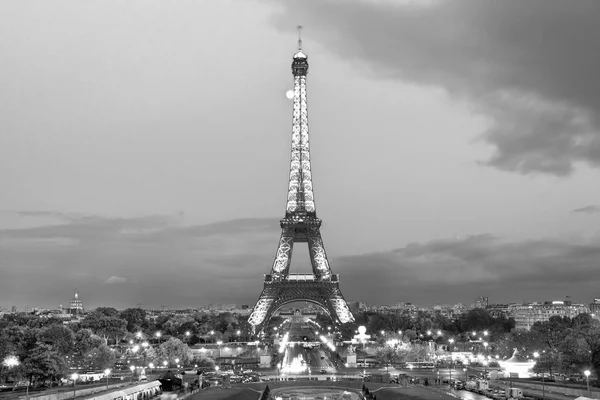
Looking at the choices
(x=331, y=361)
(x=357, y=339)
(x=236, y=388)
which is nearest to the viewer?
(x=236, y=388)

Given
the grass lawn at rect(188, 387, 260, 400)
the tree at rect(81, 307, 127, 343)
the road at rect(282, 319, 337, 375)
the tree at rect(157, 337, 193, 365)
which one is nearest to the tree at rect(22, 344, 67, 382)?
the grass lawn at rect(188, 387, 260, 400)

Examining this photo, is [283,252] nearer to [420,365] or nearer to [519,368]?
[420,365]

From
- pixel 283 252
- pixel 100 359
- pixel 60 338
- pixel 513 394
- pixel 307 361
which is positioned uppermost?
pixel 283 252

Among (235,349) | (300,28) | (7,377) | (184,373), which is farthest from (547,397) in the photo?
(300,28)

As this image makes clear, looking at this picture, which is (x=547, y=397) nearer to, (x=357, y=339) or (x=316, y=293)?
(x=357, y=339)

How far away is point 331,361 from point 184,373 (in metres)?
33.3

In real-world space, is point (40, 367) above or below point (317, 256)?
below

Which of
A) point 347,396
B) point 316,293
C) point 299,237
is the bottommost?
point 347,396

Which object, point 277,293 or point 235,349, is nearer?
point 235,349

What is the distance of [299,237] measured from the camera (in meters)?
151

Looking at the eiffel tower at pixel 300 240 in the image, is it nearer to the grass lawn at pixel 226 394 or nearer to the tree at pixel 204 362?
the tree at pixel 204 362

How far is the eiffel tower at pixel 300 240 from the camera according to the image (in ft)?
486

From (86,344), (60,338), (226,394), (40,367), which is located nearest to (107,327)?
(60,338)

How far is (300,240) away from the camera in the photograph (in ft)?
500
